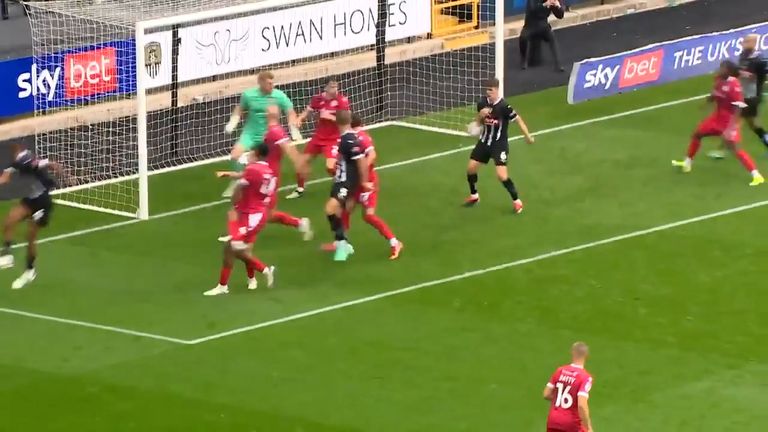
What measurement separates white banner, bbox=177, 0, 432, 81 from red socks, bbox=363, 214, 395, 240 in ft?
20.9

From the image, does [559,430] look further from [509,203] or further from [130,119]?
[130,119]

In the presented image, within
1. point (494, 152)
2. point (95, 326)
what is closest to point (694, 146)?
point (494, 152)

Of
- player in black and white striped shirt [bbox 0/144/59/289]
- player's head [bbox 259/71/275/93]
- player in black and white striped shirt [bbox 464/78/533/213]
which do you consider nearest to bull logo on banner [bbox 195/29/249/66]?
player's head [bbox 259/71/275/93]

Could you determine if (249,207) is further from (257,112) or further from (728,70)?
(728,70)

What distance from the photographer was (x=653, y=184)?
29469 mm

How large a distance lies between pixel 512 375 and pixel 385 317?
257cm

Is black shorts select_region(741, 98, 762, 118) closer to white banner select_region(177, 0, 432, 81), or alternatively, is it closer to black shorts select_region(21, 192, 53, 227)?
white banner select_region(177, 0, 432, 81)

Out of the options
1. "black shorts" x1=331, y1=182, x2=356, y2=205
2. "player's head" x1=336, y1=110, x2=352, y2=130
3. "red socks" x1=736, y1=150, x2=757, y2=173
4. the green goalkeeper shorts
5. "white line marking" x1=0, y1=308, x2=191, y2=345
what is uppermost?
"player's head" x1=336, y1=110, x2=352, y2=130

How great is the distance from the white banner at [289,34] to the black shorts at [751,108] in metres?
6.51

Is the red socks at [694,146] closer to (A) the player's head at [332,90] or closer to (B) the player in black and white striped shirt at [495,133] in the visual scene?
(B) the player in black and white striped shirt at [495,133]

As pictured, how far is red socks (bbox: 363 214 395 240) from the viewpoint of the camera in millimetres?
25734

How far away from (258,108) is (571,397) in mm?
11121

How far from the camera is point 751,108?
3033 centimetres

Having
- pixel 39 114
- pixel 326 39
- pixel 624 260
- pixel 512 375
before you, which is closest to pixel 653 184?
pixel 624 260
